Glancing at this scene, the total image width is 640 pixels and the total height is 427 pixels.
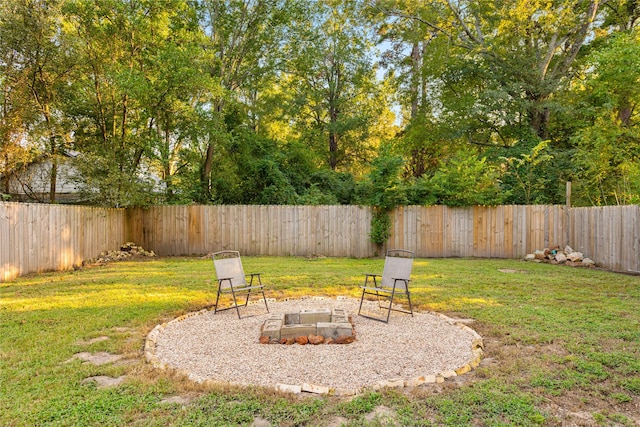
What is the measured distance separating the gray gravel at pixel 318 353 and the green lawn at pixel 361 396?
24 centimetres

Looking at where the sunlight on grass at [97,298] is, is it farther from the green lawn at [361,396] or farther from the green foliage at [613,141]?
the green foliage at [613,141]

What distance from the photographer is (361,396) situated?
2.69m

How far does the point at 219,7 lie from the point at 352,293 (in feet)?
46.3

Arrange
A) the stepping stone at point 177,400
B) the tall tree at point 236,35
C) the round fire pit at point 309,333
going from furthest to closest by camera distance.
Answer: the tall tree at point 236,35
the round fire pit at point 309,333
the stepping stone at point 177,400

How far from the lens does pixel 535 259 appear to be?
409 inches

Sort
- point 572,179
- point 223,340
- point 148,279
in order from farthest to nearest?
point 572,179, point 148,279, point 223,340

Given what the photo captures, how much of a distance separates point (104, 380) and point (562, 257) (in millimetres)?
10299

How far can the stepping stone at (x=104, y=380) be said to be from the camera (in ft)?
9.50

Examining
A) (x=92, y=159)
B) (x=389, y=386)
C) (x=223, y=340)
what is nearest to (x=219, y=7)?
(x=92, y=159)

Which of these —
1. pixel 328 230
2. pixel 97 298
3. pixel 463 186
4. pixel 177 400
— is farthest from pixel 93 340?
pixel 463 186

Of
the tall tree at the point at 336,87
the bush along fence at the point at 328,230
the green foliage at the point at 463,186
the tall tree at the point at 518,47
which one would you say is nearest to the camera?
the bush along fence at the point at 328,230

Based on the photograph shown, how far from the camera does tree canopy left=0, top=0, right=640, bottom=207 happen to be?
10.2m

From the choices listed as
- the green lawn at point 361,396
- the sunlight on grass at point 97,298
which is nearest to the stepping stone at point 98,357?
the green lawn at point 361,396

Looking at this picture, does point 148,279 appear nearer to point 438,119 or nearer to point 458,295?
point 458,295
